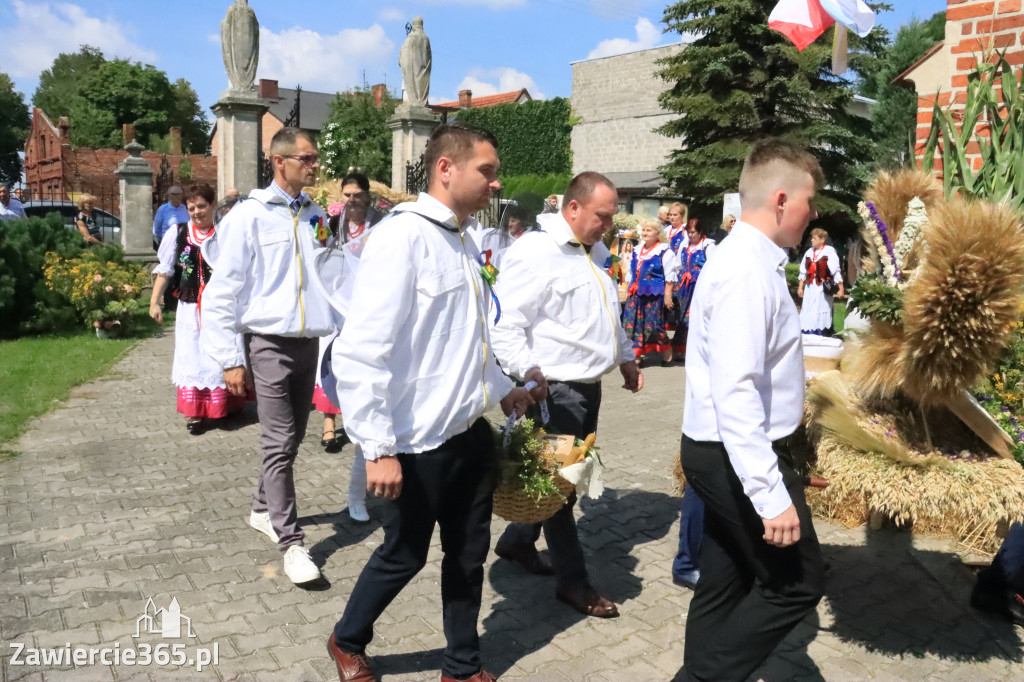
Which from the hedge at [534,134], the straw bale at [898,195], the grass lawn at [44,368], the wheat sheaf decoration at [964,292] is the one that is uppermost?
the hedge at [534,134]

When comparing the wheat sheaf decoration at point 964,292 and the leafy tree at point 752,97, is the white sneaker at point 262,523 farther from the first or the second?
the leafy tree at point 752,97

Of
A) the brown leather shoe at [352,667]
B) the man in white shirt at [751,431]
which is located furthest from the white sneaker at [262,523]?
the man in white shirt at [751,431]

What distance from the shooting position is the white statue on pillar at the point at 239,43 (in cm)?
1495

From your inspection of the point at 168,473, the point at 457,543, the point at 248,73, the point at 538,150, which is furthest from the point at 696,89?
the point at 457,543

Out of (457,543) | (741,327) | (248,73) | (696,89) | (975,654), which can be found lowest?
(975,654)

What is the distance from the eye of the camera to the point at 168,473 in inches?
239

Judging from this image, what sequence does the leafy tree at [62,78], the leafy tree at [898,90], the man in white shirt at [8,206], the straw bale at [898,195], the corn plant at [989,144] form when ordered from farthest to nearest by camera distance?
the leafy tree at [62,78], the leafy tree at [898,90], the man in white shirt at [8,206], the corn plant at [989,144], the straw bale at [898,195]

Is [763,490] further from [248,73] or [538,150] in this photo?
[538,150]

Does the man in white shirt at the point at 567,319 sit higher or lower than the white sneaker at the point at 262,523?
higher

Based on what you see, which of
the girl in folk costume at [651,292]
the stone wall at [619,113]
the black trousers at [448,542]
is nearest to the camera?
the black trousers at [448,542]

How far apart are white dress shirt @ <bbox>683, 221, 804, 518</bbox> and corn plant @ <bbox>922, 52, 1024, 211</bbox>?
1740mm

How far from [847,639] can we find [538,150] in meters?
39.7

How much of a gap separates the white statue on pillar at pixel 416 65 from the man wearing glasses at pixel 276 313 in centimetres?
1214

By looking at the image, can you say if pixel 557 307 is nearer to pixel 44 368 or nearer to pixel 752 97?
pixel 44 368
